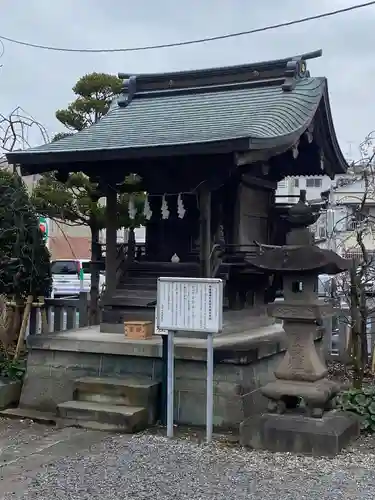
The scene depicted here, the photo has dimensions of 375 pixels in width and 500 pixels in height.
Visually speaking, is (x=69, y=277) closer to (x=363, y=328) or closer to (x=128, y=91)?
(x=128, y=91)

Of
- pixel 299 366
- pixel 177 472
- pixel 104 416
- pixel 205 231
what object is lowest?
pixel 177 472

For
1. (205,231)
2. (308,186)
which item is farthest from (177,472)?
(308,186)

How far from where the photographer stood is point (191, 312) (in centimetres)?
665

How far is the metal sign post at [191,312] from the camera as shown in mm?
6551

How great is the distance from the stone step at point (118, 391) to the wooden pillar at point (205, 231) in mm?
2092

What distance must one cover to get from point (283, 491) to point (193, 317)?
6.79ft

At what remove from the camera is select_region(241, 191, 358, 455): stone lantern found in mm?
6242

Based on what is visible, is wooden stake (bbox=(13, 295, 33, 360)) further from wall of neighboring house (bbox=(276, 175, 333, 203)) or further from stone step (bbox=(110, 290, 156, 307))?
wall of neighboring house (bbox=(276, 175, 333, 203))

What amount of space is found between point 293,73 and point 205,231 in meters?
3.41

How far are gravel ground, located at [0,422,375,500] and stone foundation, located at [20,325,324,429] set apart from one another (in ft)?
2.49

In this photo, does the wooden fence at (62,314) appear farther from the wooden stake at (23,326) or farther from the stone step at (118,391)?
the stone step at (118,391)

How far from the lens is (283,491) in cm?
511

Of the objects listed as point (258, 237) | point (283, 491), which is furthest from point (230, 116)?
point (283, 491)

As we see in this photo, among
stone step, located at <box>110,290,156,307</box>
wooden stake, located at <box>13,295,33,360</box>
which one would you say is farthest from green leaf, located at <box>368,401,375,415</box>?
wooden stake, located at <box>13,295,33,360</box>
